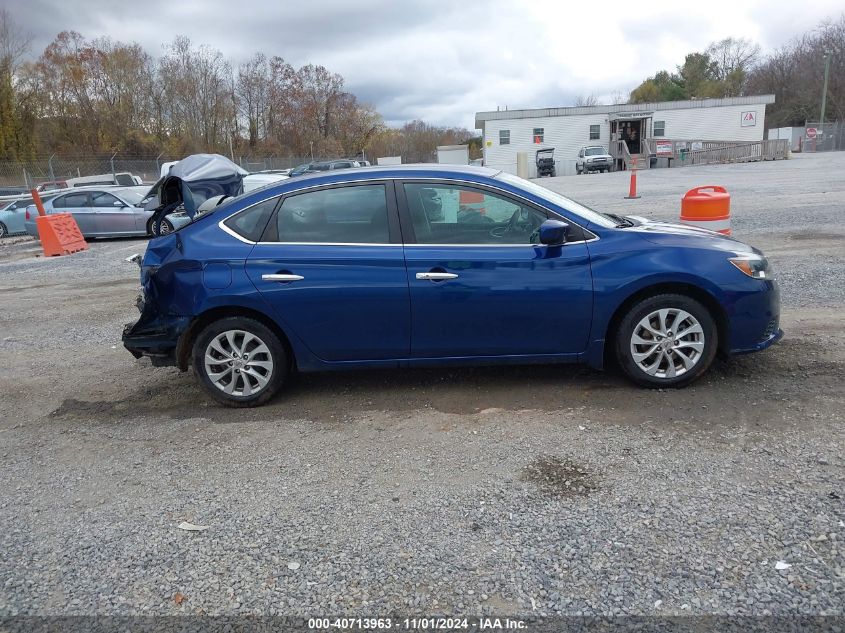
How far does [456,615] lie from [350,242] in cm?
265

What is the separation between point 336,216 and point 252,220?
61cm

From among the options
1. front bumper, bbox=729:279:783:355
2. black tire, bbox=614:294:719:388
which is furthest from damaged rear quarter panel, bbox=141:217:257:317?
front bumper, bbox=729:279:783:355

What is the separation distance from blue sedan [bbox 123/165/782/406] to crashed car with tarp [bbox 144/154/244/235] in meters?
1.85

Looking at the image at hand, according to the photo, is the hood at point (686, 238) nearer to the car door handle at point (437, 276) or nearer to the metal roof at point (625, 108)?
the car door handle at point (437, 276)

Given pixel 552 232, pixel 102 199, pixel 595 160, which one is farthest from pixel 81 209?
pixel 595 160

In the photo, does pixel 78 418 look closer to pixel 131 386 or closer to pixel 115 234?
pixel 131 386

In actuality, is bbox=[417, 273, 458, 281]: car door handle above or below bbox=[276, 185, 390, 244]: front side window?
below

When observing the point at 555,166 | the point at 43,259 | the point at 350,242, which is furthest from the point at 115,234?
the point at 555,166

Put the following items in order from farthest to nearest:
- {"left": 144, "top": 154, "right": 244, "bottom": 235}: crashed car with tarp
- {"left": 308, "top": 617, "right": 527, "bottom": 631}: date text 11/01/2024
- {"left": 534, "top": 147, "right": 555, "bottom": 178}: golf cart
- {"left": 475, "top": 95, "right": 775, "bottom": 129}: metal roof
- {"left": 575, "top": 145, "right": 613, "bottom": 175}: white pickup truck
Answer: {"left": 475, "top": 95, "right": 775, "bottom": 129}: metal roof
{"left": 534, "top": 147, "right": 555, "bottom": 178}: golf cart
{"left": 575, "top": 145, "right": 613, "bottom": 175}: white pickup truck
{"left": 144, "top": 154, "right": 244, "bottom": 235}: crashed car with tarp
{"left": 308, "top": 617, "right": 527, "bottom": 631}: date text 11/01/2024

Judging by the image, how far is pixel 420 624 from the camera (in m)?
2.39

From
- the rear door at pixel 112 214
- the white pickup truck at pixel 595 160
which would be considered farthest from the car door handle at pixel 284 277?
the white pickup truck at pixel 595 160

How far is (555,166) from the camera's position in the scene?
4478 centimetres

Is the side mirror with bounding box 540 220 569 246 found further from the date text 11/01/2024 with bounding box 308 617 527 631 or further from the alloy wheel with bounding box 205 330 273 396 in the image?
the date text 11/01/2024 with bounding box 308 617 527 631

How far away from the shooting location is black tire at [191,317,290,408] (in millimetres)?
4414
